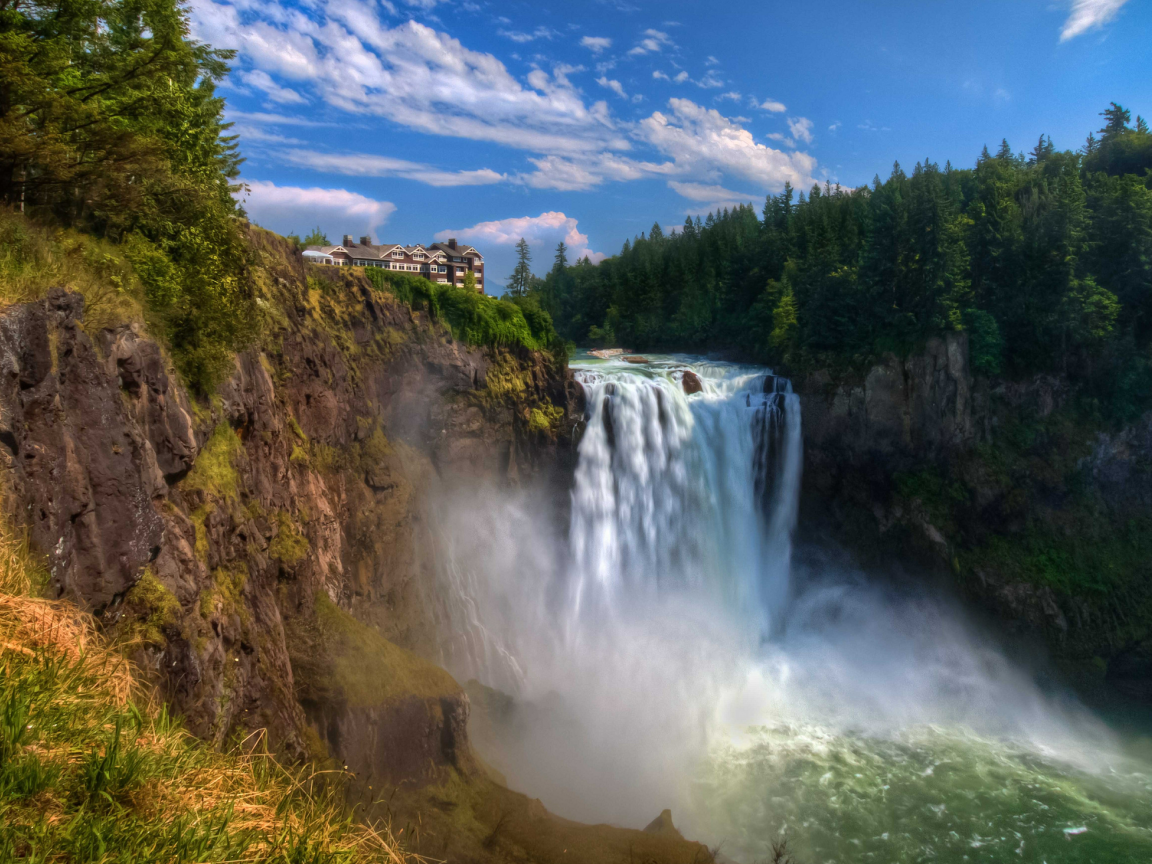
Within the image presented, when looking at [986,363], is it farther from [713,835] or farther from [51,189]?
[51,189]

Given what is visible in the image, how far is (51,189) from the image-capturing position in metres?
10.0

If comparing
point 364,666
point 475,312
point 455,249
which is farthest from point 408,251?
point 364,666

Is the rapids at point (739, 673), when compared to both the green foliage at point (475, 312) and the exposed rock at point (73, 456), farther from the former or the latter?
the exposed rock at point (73, 456)

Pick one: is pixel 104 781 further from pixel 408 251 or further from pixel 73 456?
pixel 408 251

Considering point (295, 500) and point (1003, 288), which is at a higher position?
point (1003, 288)

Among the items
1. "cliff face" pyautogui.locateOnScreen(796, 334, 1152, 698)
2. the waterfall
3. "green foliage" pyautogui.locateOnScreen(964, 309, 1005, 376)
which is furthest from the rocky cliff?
"green foliage" pyautogui.locateOnScreen(964, 309, 1005, 376)

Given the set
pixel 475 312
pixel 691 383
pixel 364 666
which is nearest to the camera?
pixel 364 666

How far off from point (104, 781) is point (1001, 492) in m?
34.2

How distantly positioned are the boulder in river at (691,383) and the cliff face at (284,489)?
18.8 feet

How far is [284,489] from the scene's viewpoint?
50.2ft

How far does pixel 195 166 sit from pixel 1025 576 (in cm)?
3395

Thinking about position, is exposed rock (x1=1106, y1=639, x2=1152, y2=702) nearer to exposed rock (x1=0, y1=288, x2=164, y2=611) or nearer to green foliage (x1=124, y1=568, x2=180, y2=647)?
green foliage (x1=124, y1=568, x2=180, y2=647)

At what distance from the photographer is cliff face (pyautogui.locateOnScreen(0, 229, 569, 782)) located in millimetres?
7070

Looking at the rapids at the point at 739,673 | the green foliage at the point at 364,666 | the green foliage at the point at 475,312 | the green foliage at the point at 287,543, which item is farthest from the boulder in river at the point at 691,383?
the green foliage at the point at 287,543
